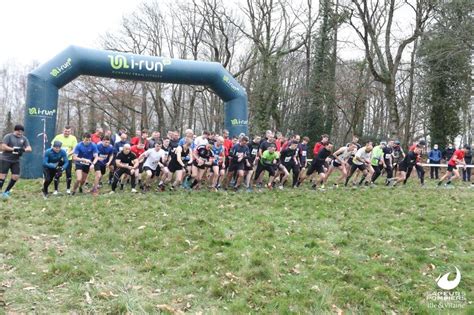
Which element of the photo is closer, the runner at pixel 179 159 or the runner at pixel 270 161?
the runner at pixel 179 159

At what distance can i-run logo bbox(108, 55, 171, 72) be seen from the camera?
49.0ft

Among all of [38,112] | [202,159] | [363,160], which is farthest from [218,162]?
[38,112]

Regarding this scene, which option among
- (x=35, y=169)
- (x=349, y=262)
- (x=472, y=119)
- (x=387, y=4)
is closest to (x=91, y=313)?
(x=349, y=262)

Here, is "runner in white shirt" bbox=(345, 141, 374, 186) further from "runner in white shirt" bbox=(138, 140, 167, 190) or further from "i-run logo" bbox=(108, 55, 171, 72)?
"i-run logo" bbox=(108, 55, 171, 72)

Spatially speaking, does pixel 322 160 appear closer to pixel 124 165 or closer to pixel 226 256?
pixel 124 165

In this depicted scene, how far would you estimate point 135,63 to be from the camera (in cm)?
1525

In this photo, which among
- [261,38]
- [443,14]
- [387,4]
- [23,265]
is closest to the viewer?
[23,265]

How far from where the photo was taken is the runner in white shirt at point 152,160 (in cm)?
1190

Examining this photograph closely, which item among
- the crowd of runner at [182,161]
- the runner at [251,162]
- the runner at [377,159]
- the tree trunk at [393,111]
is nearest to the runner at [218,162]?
the crowd of runner at [182,161]

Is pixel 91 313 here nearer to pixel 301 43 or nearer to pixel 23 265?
pixel 23 265

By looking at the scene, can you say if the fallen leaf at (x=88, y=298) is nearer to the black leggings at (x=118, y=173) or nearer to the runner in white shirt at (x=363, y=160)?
the black leggings at (x=118, y=173)

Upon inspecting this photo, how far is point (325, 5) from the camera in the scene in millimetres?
28453

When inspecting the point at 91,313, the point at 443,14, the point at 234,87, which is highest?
the point at 443,14

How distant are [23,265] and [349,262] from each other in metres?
4.67
